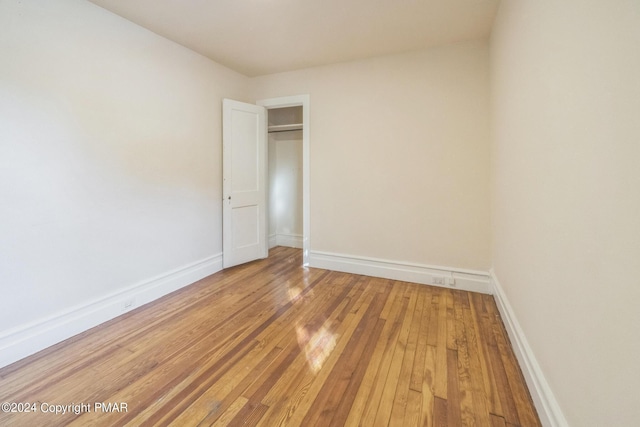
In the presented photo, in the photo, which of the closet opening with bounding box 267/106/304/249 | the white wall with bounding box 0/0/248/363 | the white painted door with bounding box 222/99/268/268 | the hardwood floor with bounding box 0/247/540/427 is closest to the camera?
the hardwood floor with bounding box 0/247/540/427

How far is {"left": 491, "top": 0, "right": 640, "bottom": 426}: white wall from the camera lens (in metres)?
0.78

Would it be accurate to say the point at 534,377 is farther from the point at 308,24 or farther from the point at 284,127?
the point at 284,127

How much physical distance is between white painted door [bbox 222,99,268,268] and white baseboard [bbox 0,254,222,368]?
72 centimetres

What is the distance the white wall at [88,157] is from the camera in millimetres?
1911

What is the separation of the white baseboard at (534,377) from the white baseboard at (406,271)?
744mm

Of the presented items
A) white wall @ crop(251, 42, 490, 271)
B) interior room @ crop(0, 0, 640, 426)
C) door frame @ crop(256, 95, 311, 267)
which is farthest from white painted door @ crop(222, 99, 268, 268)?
white wall @ crop(251, 42, 490, 271)

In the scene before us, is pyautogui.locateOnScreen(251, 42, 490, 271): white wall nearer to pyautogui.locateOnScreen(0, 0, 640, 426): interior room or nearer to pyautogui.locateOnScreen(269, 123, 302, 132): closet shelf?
pyautogui.locateOnScreen(0, 0, 640, 426): interior room

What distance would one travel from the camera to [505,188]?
2264mm

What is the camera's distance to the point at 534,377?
58.8 inches

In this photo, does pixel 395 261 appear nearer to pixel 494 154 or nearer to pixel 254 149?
pixel 494 154

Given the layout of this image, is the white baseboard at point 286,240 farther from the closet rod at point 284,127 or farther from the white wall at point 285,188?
the closet rod at point 284,127

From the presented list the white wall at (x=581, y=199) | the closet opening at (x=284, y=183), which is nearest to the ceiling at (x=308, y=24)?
the white wall at (x=581, y=199)

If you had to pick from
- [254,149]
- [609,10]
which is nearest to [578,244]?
[609,10]

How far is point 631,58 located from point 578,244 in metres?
0.66
